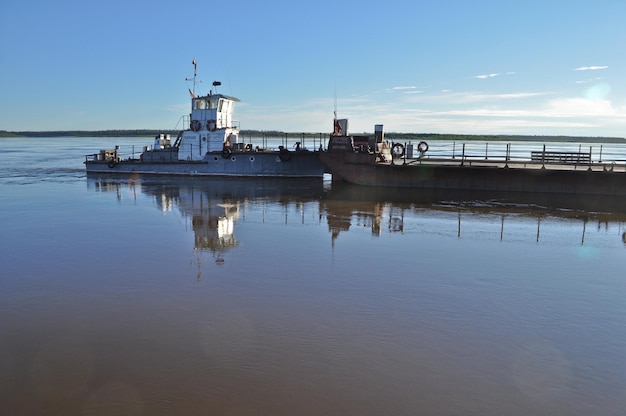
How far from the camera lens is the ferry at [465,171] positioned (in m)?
21.5

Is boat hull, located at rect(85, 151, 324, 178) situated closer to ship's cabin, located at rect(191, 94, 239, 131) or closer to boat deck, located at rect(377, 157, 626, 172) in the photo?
ship's cabin, located at rect(191, 94, 239, 131)

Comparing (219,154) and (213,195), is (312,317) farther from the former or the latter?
(219,154)

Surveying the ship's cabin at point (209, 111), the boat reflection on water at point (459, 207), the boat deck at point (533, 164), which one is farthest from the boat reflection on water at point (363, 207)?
the ship's cabin at point (209, 111)

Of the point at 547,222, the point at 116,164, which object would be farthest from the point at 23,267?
the point at 116,164

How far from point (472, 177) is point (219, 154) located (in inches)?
596

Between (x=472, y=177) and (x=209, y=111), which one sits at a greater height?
(x=209, y=111)

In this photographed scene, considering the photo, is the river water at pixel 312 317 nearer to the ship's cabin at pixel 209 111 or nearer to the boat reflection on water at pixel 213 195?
the boat reflection on water at pixel 213 195

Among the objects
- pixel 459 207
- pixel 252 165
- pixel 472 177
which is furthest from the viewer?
pixel 252 165

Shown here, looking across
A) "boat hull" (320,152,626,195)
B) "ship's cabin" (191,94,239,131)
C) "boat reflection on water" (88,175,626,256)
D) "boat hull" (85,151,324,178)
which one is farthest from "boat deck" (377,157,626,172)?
"ship's cabin" (191,94,239,131)

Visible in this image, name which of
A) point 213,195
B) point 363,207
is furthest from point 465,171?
point 213,195

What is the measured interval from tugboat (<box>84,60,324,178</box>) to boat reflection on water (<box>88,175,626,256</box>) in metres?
2.76

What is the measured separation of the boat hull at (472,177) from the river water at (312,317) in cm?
693

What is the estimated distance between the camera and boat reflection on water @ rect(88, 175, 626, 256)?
14459mm

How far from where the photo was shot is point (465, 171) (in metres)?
23.1
